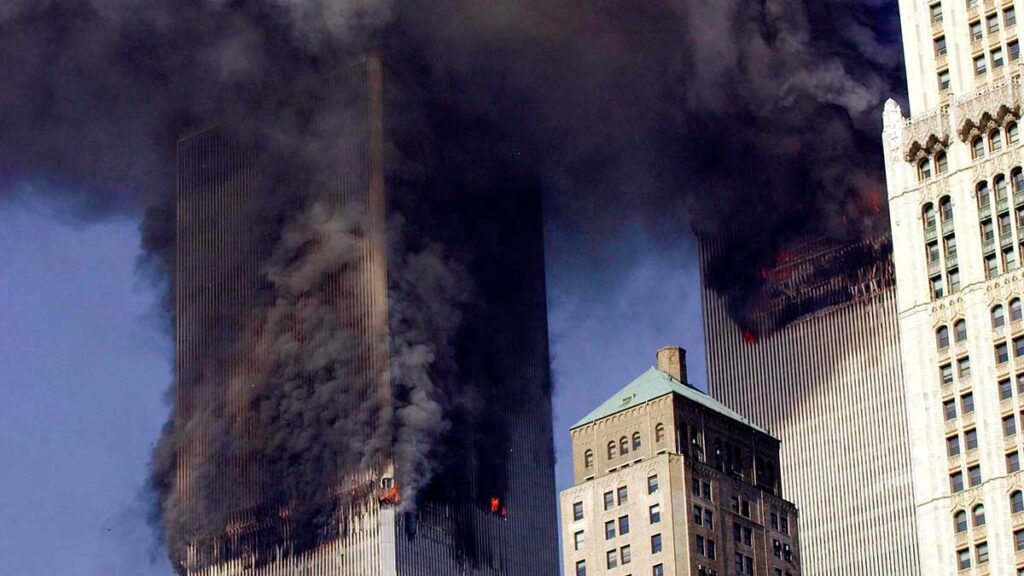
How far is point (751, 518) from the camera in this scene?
170875 millimetres

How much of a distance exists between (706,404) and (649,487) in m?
7.90

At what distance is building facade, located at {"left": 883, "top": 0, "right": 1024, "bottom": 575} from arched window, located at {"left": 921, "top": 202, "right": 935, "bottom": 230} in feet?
0.21

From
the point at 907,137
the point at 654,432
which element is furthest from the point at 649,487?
the point at 907,137

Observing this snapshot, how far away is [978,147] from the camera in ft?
461

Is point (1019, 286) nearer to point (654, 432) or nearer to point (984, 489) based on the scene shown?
point (984, 489)

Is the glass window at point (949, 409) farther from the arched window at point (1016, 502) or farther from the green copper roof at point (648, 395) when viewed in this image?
the green copper roof at point (648, 395)

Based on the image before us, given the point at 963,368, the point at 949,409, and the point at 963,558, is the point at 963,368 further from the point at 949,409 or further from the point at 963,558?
the point at 963,558

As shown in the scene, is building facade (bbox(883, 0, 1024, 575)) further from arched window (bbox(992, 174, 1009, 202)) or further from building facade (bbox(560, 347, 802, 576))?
building facade (bbox(560, 347, 802, 576))

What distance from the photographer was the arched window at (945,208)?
140 metres

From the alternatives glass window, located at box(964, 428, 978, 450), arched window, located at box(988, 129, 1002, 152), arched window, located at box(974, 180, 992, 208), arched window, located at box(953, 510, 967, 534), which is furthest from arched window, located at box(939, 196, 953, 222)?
arched window, located at box(953, 510, 967, 534)

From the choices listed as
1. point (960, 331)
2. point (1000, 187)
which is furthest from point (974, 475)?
point (1000, 187)

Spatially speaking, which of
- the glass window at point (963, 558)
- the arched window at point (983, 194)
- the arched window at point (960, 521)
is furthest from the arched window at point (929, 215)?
the glass window at point (963, 558)

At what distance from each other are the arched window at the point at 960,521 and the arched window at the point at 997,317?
856 cm

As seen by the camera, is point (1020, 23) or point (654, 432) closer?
point (1020, 23)
